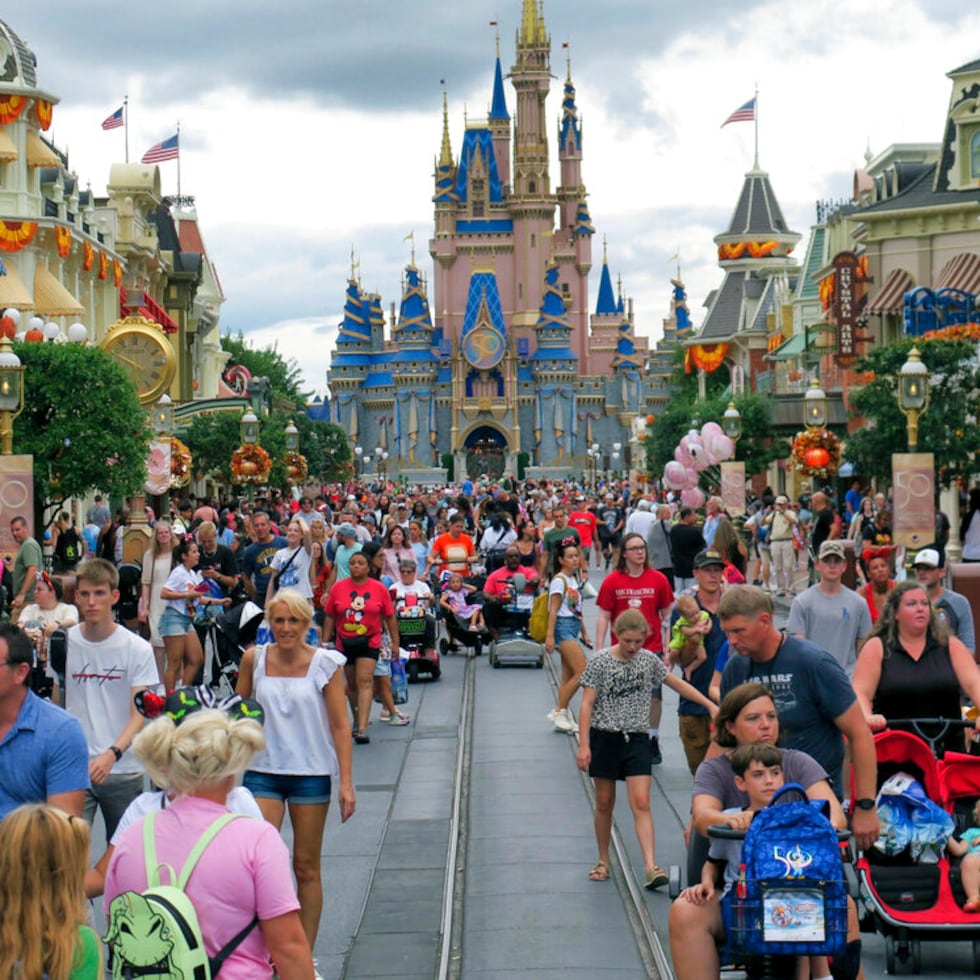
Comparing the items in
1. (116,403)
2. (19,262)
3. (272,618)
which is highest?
(19,262)

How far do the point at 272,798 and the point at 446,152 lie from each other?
140 m

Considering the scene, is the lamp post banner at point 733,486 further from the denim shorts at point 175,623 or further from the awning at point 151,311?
the awning at point 151,311

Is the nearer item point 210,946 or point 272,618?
point 210,946

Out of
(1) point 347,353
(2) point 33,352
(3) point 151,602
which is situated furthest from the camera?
(1) point 347,353

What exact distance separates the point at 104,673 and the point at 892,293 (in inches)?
1556

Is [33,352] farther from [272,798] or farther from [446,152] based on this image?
[446,152]

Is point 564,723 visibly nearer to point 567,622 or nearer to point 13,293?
point 567,622

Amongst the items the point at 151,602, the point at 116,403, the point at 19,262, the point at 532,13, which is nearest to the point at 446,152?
the point at 532,13

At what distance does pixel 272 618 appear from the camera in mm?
7156

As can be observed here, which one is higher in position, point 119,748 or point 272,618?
point 272,618

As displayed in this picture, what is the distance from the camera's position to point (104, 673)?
7473mm

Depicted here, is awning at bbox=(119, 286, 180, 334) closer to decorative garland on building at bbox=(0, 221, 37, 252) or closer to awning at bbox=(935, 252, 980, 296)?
decorative garland on building at bbox=(0, 221, 37, 252)

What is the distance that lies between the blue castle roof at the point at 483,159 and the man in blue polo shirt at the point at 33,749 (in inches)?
5455

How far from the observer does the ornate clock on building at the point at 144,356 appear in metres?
33.7
